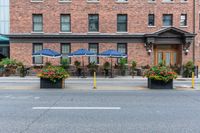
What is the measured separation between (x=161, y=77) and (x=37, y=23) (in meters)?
18.6

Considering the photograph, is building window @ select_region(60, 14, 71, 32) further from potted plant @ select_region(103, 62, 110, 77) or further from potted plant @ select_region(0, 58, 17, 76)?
potted plant @ select_region(0, 58, 17, 76)

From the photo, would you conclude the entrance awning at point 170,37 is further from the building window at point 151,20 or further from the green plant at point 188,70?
the green plant at point 188,70

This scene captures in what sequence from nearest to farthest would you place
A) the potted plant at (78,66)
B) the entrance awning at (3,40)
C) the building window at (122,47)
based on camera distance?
the potted plant at (78,66), the building window at (122,47), the entrance awning at (3,40)

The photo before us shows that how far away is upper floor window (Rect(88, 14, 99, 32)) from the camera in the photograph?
29234 millimetres

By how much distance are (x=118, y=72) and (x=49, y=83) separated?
13.3 m

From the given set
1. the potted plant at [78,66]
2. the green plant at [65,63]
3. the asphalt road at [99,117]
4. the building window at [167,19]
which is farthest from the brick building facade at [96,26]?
the asphalt road at [99,117]

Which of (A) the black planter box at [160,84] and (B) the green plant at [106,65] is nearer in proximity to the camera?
(A) the black planter box at [160,84]

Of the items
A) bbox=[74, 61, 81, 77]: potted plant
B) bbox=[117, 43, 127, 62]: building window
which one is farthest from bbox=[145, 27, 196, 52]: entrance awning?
bbox=[74, 61, 81, 77]: potted plant

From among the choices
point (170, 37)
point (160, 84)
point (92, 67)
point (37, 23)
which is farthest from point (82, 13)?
point (160, 84)

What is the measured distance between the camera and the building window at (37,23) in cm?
2922

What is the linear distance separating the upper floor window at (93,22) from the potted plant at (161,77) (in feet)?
47.9

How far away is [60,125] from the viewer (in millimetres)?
6723

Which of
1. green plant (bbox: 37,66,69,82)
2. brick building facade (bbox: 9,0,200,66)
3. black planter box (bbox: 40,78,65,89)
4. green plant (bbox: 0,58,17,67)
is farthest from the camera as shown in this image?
brick building facade (bbox: 9,0,200,66)

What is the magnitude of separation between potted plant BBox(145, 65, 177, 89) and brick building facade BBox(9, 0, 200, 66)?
43.8 ft
